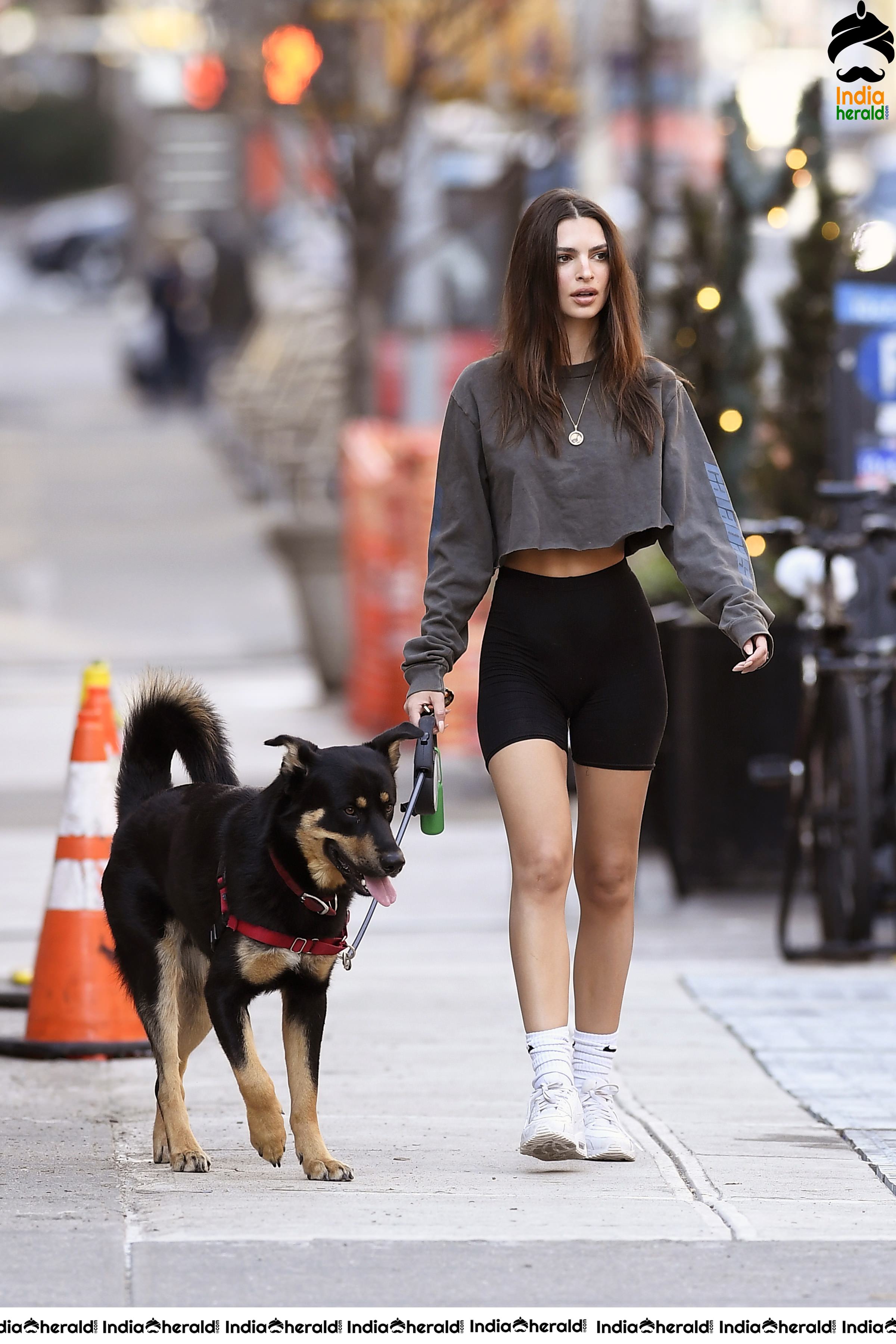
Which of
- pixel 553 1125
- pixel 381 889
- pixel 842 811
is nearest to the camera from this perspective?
pixel 381 889

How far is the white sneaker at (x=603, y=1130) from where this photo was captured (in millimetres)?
5008

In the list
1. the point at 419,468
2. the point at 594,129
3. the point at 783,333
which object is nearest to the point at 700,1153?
the point at 783,333

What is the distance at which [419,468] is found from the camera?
1265 centimetres

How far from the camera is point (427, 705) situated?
4992 millimetres

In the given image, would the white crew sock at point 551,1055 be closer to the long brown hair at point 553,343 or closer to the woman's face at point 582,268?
the long brown hair at point 553,343

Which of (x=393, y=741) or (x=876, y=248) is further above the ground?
(x=876, y=248)

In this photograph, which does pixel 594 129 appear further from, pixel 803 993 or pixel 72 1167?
pixel 72 1167

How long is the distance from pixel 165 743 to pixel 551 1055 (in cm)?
124

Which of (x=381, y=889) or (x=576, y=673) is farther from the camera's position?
(x=576, y=673)

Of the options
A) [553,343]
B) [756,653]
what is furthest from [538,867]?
[553,343]

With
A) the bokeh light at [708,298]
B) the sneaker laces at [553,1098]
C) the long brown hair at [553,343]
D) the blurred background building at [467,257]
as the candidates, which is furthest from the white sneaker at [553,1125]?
the bokeh light at [708,298]

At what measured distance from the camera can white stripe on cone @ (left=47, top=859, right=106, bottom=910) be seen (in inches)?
246

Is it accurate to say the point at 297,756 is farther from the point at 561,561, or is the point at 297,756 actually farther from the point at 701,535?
the point at 701,535

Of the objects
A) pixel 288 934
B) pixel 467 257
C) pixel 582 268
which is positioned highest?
pixel 467 257
